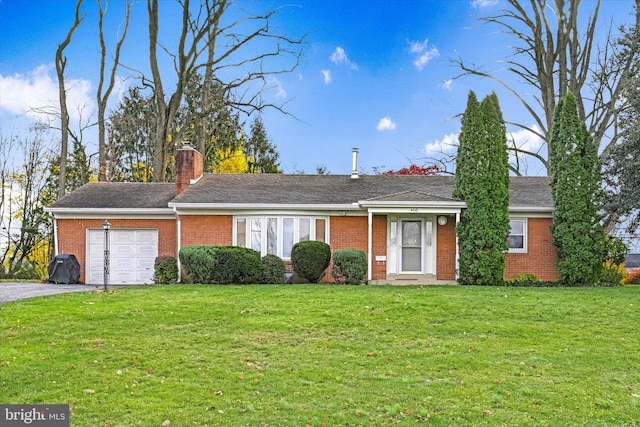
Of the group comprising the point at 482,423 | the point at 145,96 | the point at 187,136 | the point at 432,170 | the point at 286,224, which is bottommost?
the point at 482,423

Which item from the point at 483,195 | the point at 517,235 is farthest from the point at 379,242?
the point at 517,235

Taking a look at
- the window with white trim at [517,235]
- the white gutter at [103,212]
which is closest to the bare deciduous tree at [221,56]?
the white gutter at [103,212]

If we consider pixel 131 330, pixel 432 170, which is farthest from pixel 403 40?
pixel 131 330

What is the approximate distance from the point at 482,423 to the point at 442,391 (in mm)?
969

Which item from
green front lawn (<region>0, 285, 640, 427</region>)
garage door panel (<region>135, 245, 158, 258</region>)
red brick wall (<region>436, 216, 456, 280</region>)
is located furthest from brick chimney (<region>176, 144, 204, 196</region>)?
red brick wall (<region>436, 216, 456, 280</region>)

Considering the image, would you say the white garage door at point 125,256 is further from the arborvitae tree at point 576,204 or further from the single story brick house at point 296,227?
the arborvitae tree at point 576,204

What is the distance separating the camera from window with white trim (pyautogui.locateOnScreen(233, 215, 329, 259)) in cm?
1920

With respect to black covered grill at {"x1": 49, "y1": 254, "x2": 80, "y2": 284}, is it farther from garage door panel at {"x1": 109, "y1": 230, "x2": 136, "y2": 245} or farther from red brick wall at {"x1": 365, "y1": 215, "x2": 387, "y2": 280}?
red brick wall at {"x1": 365, "y1": 215, "x2": 387, "y2": 280}

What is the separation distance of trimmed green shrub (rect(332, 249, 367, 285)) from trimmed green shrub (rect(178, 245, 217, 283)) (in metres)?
3.80

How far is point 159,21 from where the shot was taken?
29.0 metres

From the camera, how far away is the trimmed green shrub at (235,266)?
16922 mm

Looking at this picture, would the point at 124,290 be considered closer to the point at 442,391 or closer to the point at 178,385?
the point at 178,385

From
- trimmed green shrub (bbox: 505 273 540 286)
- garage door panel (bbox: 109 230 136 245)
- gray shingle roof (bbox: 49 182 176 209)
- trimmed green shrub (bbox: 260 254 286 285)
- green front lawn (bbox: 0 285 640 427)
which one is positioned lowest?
green front lawn (bbox: 0 285 640 427)
